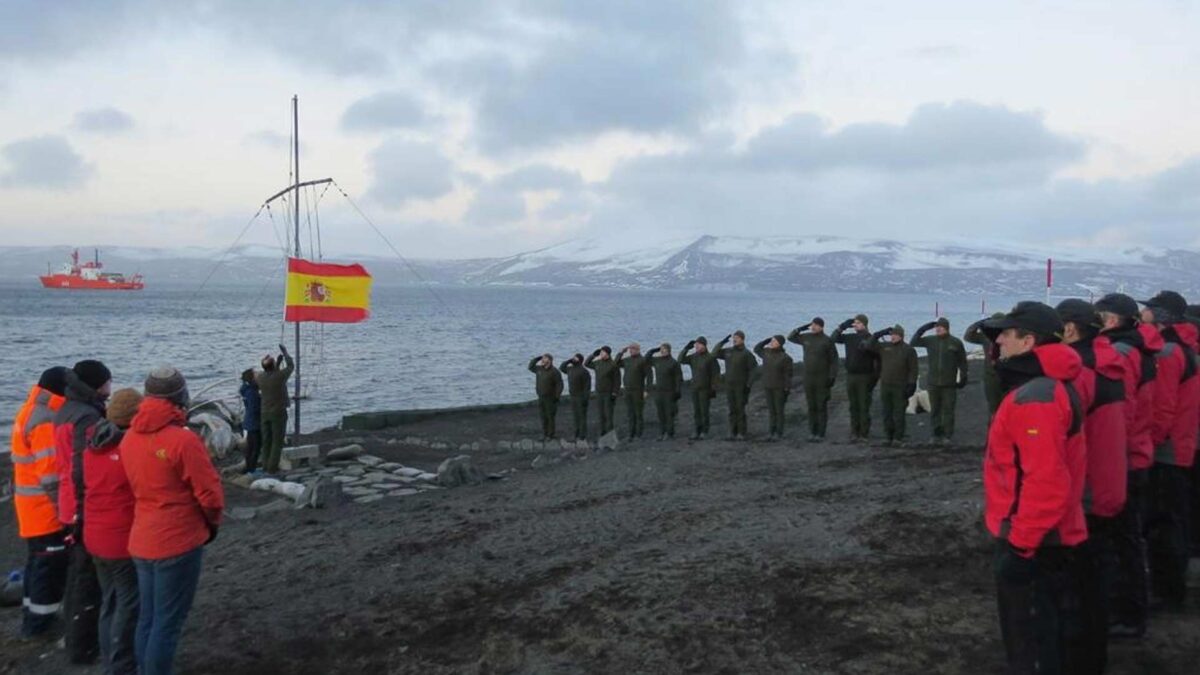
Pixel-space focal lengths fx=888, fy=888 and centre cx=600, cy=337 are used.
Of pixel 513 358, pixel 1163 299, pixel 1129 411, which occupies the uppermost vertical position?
pixel 1163 299

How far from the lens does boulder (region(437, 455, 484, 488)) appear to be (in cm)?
1310

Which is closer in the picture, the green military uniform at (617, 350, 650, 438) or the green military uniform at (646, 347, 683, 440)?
the green military uniform at (646, 347, 683, 440)

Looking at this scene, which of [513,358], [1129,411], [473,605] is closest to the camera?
[1129,411]

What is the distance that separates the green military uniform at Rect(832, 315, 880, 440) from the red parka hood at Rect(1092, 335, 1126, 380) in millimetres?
9750

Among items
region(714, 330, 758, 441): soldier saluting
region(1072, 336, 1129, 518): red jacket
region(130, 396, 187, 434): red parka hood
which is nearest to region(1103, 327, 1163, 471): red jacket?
region(1072, 336, 1129, 518): red jacket

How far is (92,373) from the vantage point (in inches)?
237

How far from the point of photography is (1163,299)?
7.16 meters

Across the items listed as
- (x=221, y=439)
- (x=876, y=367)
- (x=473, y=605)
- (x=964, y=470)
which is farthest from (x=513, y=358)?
(x=473, y=605)

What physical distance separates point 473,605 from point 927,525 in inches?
171

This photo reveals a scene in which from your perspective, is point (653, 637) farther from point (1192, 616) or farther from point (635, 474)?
point (635, 474)

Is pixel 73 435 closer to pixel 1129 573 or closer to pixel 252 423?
pixel 1129 573

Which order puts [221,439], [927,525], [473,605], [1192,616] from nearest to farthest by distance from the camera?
[1192,616]
[473,605]
[927,525]
[221,439]

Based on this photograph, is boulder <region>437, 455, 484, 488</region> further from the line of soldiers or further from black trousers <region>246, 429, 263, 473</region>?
the line of soldiers

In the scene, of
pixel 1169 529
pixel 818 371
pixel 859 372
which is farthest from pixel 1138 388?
pixel 818 371
